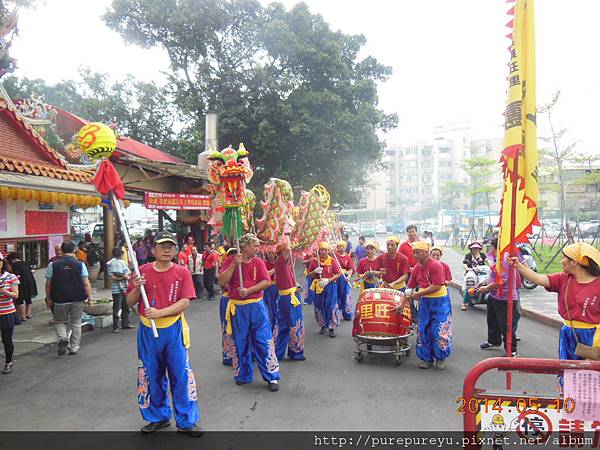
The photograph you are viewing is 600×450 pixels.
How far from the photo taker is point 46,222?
11648 mm

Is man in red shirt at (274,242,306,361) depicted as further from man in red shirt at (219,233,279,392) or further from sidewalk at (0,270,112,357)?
sidewalk at (0,270,112,357)

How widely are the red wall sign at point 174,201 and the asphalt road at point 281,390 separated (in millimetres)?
5526

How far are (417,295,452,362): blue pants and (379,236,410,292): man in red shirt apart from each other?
1.32 meters

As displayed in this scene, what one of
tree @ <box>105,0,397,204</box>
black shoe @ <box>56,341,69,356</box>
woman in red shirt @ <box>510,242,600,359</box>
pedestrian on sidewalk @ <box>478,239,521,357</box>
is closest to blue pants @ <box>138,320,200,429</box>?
woman in red shirt @ <box>510,242,600,359</box>

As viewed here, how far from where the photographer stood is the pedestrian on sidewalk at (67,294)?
711cm

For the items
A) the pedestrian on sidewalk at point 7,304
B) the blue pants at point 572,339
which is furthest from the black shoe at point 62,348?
the blue pants at point 572,339

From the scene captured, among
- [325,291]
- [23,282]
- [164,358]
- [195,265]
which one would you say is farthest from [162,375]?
[195,265]

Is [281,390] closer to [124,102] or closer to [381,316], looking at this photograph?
[381,316]

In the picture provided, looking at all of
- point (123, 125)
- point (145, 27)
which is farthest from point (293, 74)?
point (123, 125)

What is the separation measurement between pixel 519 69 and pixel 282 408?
385 cm

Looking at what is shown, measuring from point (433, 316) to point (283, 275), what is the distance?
6.89 ft

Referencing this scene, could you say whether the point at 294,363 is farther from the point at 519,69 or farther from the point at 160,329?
the point at 519,69

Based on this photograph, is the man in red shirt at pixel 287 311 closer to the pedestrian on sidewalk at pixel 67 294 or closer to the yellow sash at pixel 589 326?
the pedestrian on sidewalk at pixel 67 294

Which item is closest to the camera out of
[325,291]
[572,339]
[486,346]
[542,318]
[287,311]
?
[572,339]
